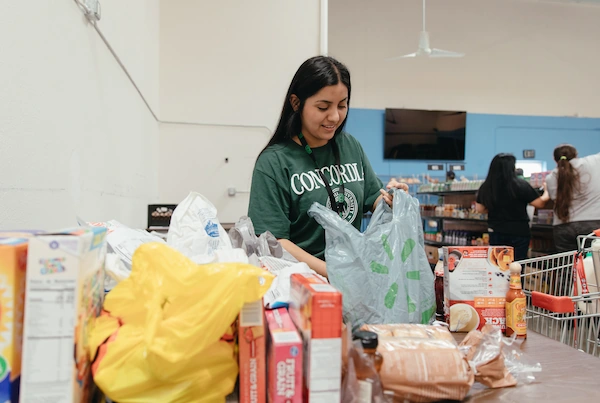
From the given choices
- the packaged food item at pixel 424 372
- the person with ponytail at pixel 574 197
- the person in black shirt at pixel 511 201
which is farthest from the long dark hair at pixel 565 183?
the packaged food item at pixel 424 372

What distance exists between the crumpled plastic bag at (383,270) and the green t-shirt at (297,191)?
13.4 inches

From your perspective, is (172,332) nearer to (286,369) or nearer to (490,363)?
(286,369)

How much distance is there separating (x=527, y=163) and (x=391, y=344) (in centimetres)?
881

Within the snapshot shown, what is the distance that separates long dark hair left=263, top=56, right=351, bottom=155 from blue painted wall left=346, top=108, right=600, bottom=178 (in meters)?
6.03

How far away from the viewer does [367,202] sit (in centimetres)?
169

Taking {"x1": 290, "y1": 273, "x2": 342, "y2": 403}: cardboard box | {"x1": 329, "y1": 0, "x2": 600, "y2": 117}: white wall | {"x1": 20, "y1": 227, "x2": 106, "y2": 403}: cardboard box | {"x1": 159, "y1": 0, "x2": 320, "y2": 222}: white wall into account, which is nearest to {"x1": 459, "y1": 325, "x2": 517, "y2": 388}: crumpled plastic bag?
{"x1": 290, "y1": 273, "x2": 342, "y2": 403}: cardboard box

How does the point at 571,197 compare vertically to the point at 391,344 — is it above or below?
above

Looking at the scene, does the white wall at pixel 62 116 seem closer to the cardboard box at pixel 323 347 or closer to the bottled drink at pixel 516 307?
the cardboard box at pixel 323 347

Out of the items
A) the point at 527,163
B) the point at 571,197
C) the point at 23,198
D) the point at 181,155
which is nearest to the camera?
the point at 23,198

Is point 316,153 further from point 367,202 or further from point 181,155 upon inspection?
point 181,155

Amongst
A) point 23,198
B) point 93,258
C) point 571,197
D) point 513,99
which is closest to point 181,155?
point 23,198

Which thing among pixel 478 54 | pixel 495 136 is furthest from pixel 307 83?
pixel 478 54

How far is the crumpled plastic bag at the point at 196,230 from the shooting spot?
1080 millimetres

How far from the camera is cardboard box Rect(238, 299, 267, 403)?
684 millimetres
